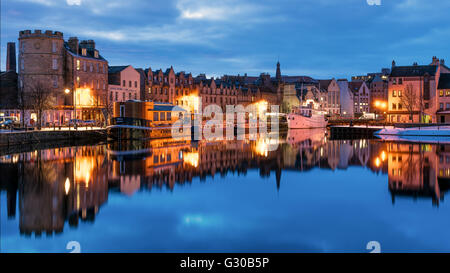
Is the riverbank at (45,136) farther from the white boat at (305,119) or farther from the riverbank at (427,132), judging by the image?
the white boat at (305,119)

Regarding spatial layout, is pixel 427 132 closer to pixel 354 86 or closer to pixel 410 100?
pixel 410 100

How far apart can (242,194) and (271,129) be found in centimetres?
7314

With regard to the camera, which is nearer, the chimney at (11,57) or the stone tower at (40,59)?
the stone tower at (40,59)

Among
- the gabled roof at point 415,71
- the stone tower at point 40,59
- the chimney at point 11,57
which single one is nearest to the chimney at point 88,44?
the stone tower at point 40,59

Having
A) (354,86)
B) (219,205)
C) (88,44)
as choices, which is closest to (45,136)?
(219,205)

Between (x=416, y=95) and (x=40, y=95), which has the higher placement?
(x=416, y=95)

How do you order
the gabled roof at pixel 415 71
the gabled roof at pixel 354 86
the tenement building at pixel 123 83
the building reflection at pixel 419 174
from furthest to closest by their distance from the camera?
the gabled roof at pixel 354 86 → the gabled roof at pixel 415 71 → the tenement building at pixel 123 83 → the building reflection at pixel 419 174

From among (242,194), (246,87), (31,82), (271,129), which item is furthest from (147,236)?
(246,87)

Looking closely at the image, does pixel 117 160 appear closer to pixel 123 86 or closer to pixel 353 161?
pixel 353 161

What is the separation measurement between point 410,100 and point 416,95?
468cm

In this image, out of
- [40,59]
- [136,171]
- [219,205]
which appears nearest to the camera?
[219,205]

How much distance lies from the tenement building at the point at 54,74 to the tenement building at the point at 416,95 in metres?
56.0

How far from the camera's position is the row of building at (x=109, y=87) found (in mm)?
63781

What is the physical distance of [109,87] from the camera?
7419 centimetres
